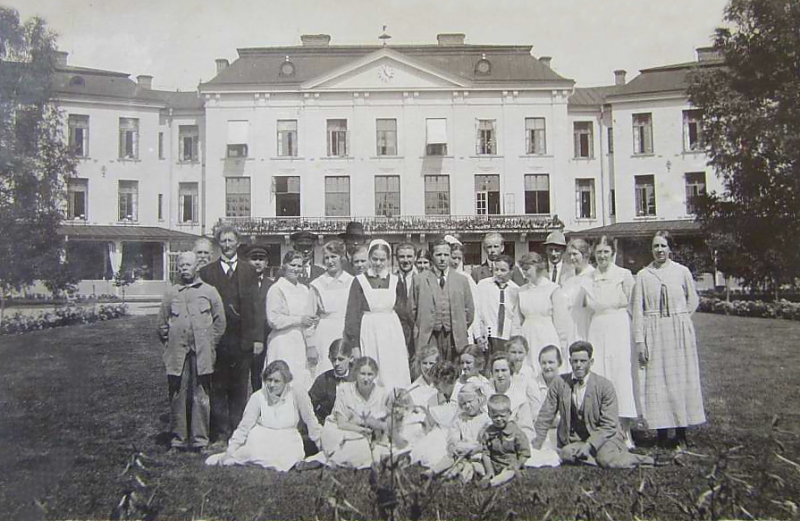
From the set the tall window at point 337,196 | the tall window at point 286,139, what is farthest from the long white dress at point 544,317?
the tall window at point 286,139

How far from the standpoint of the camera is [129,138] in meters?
4.48

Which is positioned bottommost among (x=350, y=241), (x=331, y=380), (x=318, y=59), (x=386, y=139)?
(x=331, y=380)

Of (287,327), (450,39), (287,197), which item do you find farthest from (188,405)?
(450,39)

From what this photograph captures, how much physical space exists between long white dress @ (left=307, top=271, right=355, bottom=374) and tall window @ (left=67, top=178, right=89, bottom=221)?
1.71m

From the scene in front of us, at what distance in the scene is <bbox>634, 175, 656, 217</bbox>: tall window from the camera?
4620 millimetres

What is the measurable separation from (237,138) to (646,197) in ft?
10.8

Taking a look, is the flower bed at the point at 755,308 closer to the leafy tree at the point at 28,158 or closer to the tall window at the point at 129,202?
the tall window at the point at 129,202

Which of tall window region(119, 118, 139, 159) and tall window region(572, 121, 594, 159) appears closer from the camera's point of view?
tall window region(119, 118, 139, 159)

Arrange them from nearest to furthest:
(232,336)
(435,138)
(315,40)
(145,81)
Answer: (232,336) < (145,81) < (315,40) < (435,138)

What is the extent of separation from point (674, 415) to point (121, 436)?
3.41 metres

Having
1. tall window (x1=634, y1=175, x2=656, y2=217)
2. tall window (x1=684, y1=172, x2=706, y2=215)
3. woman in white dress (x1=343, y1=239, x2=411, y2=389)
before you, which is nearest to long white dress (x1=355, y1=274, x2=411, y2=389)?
woman in white dress (x1=343, y1=239, x2=411, y2=389)

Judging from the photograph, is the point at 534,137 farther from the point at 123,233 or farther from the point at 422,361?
the point at 123,233

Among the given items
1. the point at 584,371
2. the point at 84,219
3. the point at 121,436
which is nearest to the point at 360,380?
the point at 584,371

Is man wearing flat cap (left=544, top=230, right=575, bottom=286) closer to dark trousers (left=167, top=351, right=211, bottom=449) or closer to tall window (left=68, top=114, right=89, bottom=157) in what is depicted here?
dark trousers (left=167, top=351, right=211, bottom=449)
